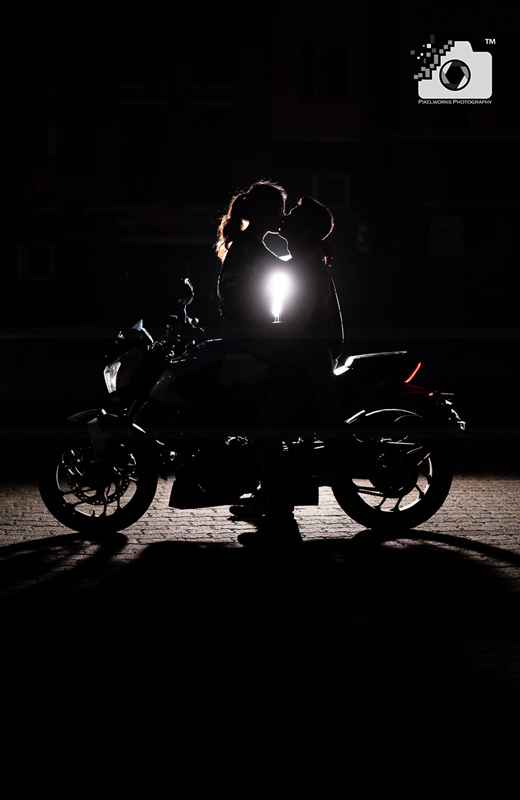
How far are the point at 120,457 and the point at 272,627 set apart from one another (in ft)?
6.55

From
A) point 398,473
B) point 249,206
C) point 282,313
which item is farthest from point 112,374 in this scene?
point 398,473

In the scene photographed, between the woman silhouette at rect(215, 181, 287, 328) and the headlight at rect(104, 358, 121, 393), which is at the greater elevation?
the woman silhouette at rect(215, 181, 287, 328)

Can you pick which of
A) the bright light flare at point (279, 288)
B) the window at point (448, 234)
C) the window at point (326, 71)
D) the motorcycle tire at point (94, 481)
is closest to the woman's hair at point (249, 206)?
the bright light flare at point (279, 288)

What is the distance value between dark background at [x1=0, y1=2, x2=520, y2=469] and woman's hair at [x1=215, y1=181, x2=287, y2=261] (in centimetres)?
2207

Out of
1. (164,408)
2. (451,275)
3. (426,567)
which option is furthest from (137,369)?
(451,275)

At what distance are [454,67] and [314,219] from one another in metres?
30.4

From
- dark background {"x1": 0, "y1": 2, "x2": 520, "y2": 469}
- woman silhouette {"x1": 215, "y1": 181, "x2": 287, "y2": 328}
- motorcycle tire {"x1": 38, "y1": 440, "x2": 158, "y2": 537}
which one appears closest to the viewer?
woman silhouette {"x1": 215, "y1": 181, "x2": 287, "y2": 328}

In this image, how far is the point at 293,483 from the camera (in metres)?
6.09

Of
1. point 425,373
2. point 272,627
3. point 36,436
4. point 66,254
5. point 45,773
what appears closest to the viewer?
point 45,773

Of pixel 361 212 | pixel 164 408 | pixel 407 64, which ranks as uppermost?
pixel 407 64

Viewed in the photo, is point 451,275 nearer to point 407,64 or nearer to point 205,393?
point 407,64

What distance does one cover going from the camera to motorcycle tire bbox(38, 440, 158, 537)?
20.0ft

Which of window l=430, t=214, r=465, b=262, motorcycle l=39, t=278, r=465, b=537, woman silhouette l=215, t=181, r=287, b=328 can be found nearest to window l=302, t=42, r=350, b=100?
window l=430, t=214, r=465, b=262

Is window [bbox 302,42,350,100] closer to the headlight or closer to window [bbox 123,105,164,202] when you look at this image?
window [bbox 123,105,164,202]
